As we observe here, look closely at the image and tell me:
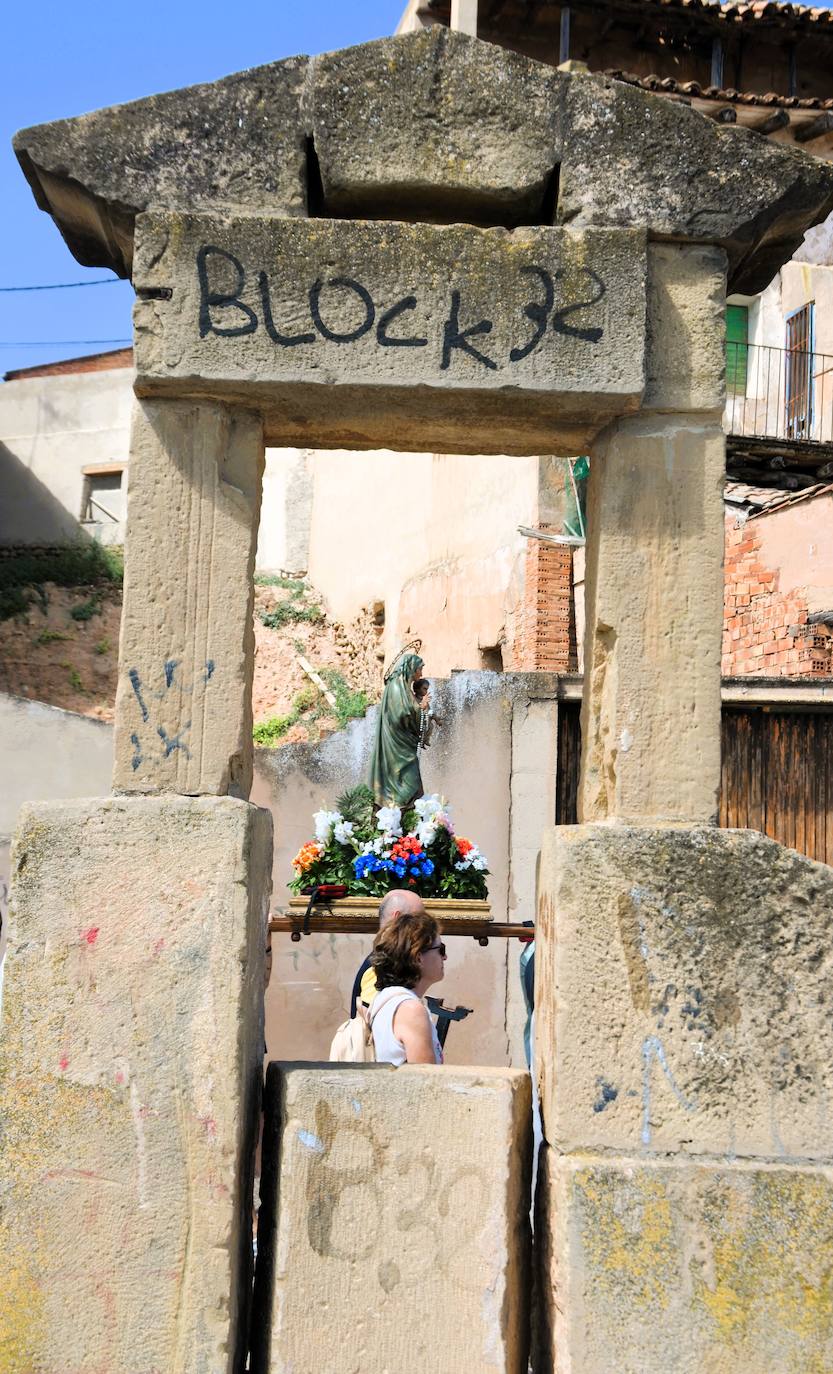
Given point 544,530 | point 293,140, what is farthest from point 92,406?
point 293,140

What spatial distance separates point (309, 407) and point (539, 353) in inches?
22.5

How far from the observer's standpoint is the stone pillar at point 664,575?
3025mm

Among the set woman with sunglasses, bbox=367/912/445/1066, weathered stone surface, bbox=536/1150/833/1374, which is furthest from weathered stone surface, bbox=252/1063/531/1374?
woman with sunglasses, bbox=367/912/445/1066

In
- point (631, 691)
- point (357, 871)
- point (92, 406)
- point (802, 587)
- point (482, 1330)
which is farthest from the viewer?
point (92, 406)

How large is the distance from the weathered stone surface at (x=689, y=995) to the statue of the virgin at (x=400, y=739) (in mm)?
3724

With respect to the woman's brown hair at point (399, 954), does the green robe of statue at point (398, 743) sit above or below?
above

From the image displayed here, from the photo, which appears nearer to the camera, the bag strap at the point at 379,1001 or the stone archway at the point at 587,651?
the stone archway at the point at 587,651

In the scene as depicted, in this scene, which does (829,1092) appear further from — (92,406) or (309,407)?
(92,406)

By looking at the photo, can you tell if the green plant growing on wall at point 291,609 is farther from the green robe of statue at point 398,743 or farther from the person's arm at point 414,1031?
the person's arm at point 414,1031

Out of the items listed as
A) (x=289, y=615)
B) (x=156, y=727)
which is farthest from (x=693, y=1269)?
(x=289, y=615)

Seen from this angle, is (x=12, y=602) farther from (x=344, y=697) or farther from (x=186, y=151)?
(x=186, y=151)

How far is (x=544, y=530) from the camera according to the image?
41.5 feet

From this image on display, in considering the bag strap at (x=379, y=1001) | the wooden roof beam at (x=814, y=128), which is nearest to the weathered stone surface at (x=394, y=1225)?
the bag strap at (x=379, y=1001)

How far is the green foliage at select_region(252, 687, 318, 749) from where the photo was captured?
57.3 feet
